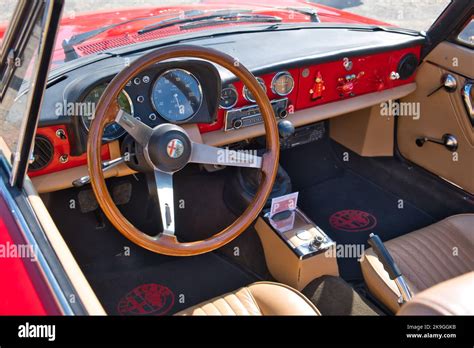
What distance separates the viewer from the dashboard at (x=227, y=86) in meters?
2.41

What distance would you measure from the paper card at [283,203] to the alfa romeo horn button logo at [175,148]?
0.86m

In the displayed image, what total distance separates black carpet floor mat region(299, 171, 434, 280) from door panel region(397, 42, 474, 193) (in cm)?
33

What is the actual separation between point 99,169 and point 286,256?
4.02 ft

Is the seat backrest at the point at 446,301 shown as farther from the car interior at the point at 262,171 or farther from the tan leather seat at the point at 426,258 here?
the tan leather seat at the point at 426,258

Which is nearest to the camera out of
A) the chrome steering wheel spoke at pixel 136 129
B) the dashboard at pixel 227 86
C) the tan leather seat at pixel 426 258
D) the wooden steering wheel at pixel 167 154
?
the wooden steering wheel at pixel 167 154

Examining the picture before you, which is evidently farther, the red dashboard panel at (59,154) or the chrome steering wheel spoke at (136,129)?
the red dashboard panel at (59,154)

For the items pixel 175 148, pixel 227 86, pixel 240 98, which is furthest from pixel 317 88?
pixel 175 148

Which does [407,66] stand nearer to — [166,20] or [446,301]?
[166,20]

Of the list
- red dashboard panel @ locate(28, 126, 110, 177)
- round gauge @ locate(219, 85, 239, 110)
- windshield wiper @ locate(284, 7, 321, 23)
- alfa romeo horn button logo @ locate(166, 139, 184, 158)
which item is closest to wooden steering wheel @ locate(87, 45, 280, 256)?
alfa romeo horn button logo @ locate(166, 139, 184, 158)

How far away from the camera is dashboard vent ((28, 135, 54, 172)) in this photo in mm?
2371

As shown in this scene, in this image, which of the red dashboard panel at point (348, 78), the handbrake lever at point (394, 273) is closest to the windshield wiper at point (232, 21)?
the red dashboard panel at point (348, 78)

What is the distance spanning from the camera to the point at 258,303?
246 centimetres

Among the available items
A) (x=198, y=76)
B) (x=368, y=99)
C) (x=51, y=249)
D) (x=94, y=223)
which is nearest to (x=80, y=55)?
(x=198, y=76)

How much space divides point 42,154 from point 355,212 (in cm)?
213
